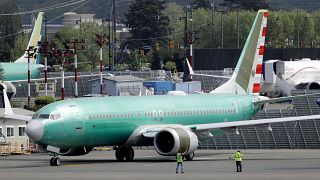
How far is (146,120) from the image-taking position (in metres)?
79.9

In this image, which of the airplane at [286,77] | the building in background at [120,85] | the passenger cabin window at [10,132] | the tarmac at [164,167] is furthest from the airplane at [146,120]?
the airplane at [286,77]

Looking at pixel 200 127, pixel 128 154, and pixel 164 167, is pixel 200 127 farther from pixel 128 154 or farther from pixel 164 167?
pixel 164 167

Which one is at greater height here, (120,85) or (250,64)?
(250,64)

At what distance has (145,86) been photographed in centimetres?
14138

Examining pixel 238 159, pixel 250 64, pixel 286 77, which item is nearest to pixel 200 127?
pixel 250 64

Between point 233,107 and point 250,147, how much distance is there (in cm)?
1143

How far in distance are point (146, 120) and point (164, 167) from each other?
769 cm

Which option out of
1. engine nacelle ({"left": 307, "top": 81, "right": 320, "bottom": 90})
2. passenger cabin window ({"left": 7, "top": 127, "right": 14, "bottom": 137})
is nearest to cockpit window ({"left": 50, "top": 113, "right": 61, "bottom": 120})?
passenger cabin window ({"left": 7, "top": 127, "right": 14, "bottom": 137})

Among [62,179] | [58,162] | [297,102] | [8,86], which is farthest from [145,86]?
[62,179]

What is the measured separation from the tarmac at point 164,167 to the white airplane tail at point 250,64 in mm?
4575

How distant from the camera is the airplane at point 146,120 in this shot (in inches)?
2955

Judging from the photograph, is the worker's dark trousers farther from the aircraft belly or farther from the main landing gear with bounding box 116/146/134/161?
the main landing gear with bounding box 116/146/134/161

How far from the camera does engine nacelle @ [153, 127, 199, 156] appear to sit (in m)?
77.2

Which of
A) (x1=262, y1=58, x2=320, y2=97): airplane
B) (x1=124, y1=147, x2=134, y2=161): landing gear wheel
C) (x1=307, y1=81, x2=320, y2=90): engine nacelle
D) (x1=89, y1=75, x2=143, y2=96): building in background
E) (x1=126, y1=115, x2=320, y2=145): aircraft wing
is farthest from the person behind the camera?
(x1=307, y1=81, x2=320, y2=90): engine nacelle
